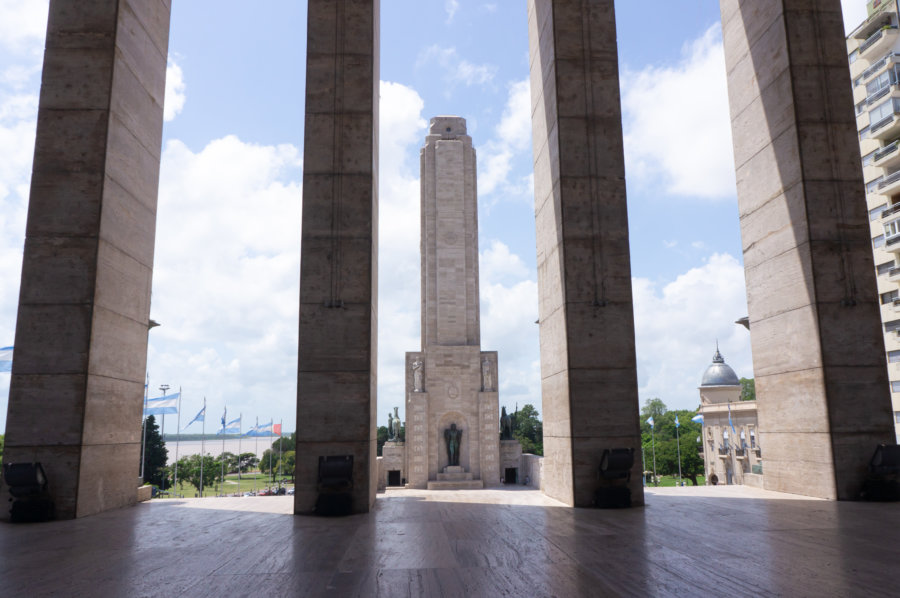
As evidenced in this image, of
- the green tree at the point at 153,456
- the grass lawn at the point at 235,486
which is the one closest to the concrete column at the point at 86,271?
the green tree at the point at 153,456

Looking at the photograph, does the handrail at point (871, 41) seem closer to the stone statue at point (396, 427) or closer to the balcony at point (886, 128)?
the balcony at point (886, 128)

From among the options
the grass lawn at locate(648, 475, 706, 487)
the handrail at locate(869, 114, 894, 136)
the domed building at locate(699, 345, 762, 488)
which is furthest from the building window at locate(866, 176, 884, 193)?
the grass lawn at locate(648, 475, 706, 487)

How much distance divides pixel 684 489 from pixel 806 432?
318 cm

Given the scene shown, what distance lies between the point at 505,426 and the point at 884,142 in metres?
33.1

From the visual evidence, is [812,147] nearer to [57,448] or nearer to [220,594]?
[220,594]

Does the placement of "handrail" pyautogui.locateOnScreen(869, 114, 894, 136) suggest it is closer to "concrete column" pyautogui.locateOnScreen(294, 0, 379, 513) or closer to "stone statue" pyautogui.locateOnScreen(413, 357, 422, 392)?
"stone statue" pyautogui.locateOnScreen(413, 357, 422, 392)

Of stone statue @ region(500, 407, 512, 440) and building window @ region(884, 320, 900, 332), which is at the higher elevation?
building window @ region(884, 320, 900, 332)

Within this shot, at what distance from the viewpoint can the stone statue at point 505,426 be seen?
41.6 metres

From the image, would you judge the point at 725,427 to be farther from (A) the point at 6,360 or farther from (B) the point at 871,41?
(A) the point at 6,360

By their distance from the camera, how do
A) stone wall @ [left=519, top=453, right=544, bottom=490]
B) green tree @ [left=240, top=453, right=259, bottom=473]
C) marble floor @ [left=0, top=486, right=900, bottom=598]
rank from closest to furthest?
marble floor @ [left=0, top=486, right=900, bottom=598], stone wall @ [left=519, top=453, right=544, bottom=490], green tree @ [left=240, top=453, right=259, bottom=473]

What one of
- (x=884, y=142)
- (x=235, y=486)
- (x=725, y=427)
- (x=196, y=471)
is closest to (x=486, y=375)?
(x=725, y=427)

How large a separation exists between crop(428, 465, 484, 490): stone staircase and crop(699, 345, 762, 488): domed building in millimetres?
16503

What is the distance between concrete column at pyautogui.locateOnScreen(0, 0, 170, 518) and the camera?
11.4 meters

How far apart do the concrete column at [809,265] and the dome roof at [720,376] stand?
5563 centimetres
